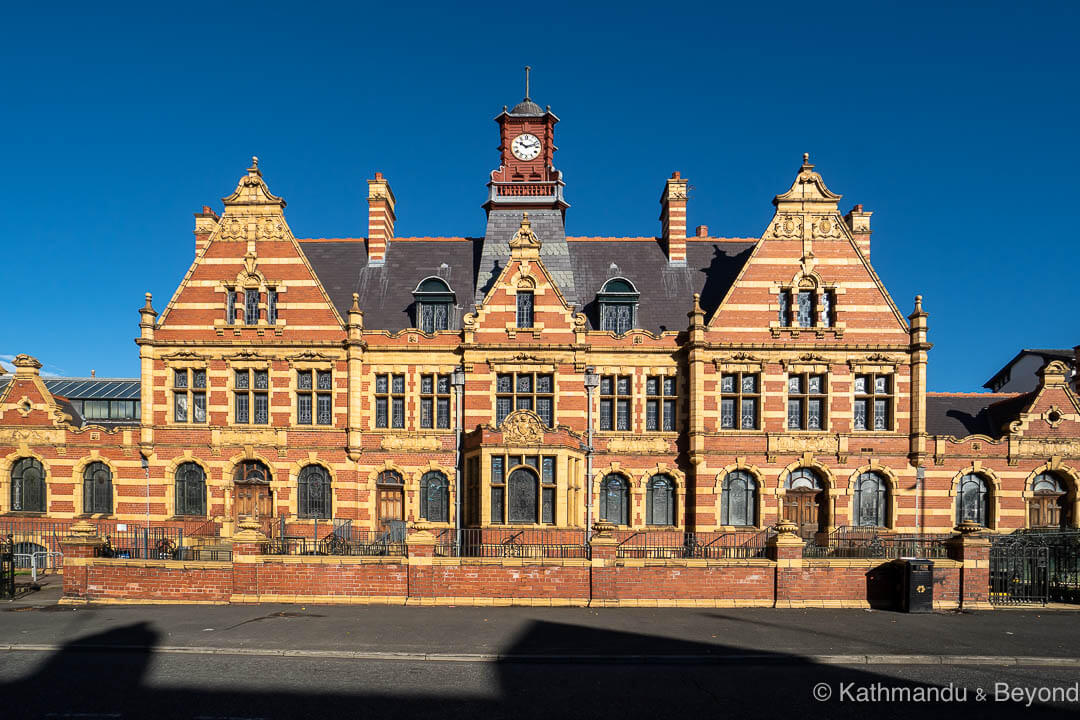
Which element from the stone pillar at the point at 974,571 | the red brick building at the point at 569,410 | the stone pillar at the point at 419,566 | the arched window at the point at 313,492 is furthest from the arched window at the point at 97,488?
the stone pillar at the point at 974,571

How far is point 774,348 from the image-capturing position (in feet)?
86.6

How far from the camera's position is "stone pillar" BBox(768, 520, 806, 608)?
17.6 m

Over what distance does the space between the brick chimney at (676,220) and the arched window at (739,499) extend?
35.3 ft

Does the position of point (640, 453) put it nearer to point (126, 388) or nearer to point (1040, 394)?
point (1040, 394)

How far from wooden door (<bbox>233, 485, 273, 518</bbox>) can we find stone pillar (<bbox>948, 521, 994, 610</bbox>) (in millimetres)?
25007

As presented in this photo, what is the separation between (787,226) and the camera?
1067 inches

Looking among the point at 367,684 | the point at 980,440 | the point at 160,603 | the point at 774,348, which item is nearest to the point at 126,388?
the point at 160,603

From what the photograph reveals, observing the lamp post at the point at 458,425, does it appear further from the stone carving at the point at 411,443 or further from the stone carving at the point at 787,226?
the stone carving at the point at 787,226

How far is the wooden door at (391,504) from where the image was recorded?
26.7m

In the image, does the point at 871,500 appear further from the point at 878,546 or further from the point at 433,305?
the point at 433,305

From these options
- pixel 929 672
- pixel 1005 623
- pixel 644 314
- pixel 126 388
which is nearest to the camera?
pixel 929 672

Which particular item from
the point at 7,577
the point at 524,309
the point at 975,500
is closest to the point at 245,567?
the point at 7,577

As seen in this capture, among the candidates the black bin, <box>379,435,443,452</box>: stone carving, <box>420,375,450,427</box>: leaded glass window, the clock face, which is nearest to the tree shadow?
the black bin

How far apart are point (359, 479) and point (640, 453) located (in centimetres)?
1196
